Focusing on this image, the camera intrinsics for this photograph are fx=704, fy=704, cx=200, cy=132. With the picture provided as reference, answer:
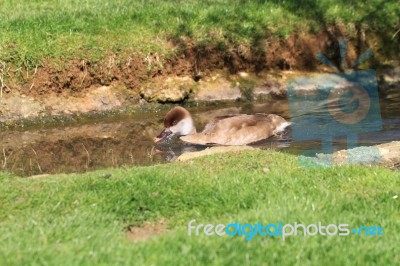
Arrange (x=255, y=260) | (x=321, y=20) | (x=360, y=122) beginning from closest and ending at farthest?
(x=255, y=260) → (x=360, y=122) → (x=321, y=20)

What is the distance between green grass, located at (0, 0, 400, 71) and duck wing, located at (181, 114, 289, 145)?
2.84 metres

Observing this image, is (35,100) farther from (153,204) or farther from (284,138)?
(153,204)

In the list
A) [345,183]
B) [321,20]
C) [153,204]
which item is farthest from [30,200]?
[321,20]

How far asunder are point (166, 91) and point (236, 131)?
2811 mm

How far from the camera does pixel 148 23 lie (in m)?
13.9

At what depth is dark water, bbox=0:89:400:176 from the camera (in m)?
10.0

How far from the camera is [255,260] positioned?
4848mm

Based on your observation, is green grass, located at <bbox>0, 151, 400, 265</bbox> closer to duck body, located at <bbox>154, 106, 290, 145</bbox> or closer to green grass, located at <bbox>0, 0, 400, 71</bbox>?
duck body, located at <bbox>154, 106, 290, 145</bbox>

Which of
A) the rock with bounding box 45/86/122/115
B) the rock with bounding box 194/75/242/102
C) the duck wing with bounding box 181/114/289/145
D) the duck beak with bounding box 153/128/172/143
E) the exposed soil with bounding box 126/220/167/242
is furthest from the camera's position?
the rock with bounding box 194/75/242/102

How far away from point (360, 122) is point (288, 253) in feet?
24.7

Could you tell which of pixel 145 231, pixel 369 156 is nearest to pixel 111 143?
pixel 369 156

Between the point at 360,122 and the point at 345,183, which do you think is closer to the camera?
the point at 345,183

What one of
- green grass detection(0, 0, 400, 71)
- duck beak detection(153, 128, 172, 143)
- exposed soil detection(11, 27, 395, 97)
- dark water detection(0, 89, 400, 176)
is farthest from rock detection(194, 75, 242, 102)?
duck beak detection(153, 128, 172, 143)

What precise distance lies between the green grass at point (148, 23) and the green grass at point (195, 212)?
19.4 feet
